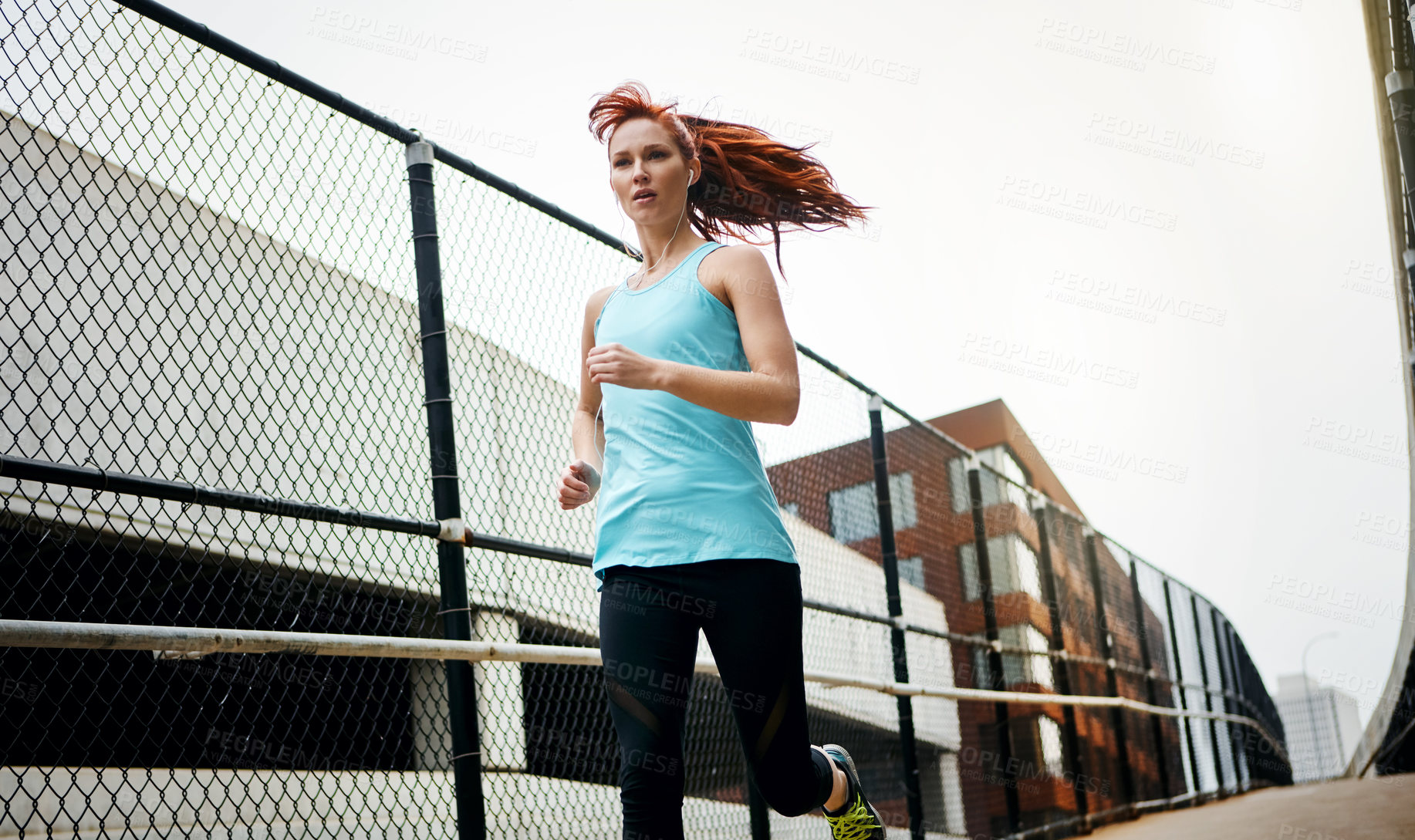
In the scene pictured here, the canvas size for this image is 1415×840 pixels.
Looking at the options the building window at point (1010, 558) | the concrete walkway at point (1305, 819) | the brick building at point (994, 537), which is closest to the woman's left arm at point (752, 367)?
the brick building at point (994, 537)

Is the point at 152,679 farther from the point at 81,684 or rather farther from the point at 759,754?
the point at 759,754

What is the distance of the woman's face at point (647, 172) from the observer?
227 cm

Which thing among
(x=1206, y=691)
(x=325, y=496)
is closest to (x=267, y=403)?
(x=325, y=496)

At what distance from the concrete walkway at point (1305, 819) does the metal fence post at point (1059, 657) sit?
0.31m

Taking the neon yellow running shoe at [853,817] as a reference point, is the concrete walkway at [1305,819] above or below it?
below

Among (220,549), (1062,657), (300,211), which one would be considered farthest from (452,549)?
(1062,657)

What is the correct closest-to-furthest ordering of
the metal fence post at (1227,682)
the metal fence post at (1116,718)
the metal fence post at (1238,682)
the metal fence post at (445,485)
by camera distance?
the metal fence post at (445,485) < the metal fence post at (1116,718) < the metal fence post at (1227,682) < the metal fence post at (1238,682)

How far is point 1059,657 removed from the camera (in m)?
6.96

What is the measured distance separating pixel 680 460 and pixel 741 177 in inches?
30.8

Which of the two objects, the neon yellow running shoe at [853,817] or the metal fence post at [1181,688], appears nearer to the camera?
the neon yellow running shoe at [853,817]

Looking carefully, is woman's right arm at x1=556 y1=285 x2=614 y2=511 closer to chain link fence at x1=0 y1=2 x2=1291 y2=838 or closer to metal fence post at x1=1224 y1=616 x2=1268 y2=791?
chain link fence at x1=0 y1=2 x2=1291 y2=838

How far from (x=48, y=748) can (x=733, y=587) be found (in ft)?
22.8

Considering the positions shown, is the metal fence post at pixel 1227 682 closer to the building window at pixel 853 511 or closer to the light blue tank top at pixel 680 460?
the building window at pixel 853 511

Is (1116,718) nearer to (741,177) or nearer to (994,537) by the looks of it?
(994,537)
